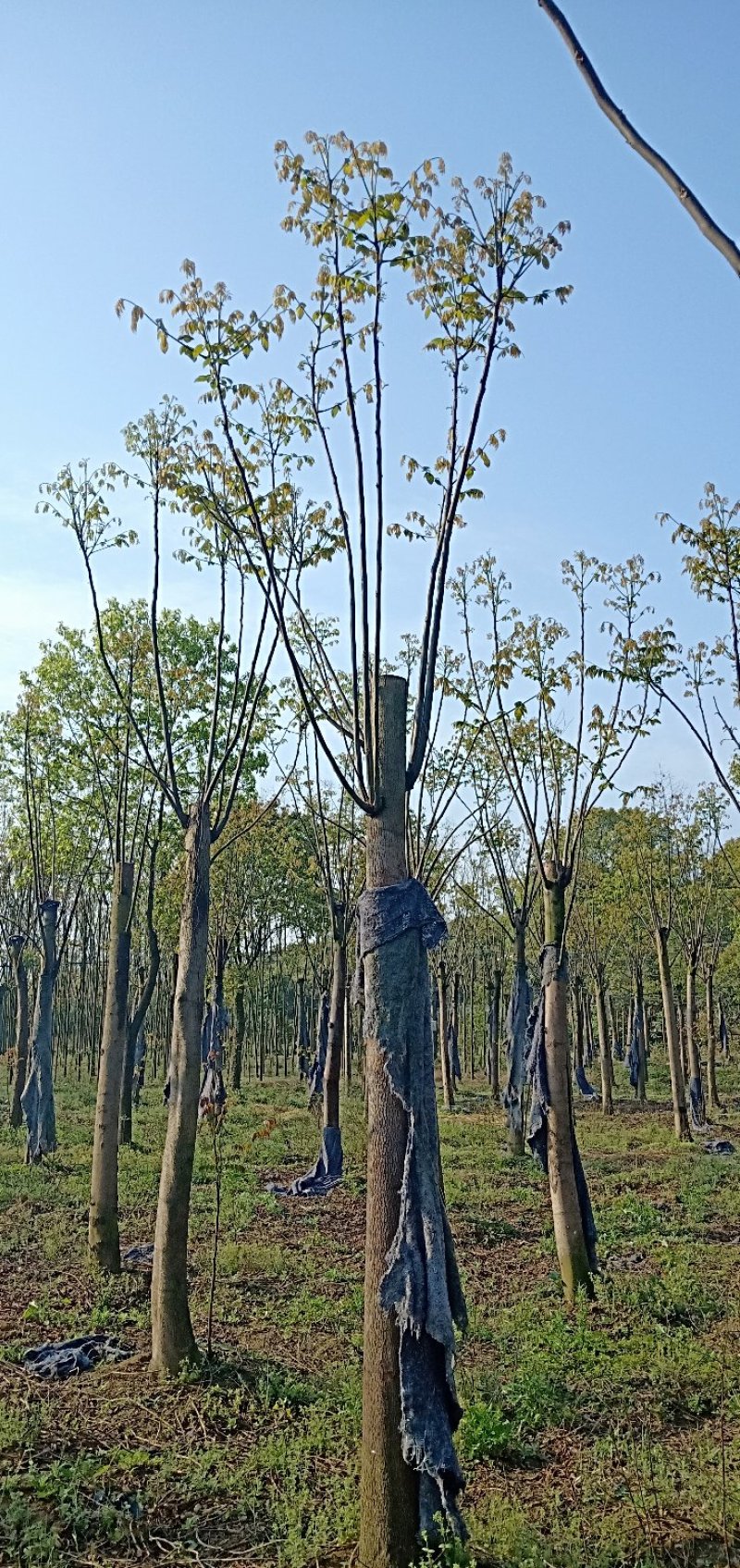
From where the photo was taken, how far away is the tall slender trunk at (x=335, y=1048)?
526 inches

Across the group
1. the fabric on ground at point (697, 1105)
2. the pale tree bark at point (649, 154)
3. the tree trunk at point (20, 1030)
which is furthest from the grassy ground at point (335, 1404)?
the fabric on ground at point (697, 1105)

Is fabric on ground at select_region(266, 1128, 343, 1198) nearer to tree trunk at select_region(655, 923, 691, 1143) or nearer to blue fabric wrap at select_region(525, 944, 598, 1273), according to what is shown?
blue fabric wrap at select_region(525, 944, 598, 1273)

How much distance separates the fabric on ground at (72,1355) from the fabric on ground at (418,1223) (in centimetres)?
323

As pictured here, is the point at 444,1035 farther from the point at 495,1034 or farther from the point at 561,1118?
the point at 561,1118

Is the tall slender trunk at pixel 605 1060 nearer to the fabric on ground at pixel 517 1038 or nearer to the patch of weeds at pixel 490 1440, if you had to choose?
the fabric on ground at pixel 517 1038

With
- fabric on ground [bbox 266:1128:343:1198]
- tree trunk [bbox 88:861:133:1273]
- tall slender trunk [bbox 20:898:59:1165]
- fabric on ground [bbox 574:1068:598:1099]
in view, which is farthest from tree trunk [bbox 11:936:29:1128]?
fabric on ground [bbox 574:1068:598:1099]

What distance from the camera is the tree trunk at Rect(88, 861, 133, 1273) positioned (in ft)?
27.8

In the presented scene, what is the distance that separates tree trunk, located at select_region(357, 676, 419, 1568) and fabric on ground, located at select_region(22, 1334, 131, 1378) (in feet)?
9.89

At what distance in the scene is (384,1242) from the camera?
4352mm

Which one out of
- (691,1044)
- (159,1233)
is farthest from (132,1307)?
(691,1044)

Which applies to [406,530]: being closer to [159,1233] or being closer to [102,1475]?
[159,1233]

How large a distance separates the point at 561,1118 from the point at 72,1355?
396cm

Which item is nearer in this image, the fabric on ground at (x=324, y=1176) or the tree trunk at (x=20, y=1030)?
the fabric on ground at (x=324, y=1176)

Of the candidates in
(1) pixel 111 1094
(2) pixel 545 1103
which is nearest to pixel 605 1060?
(2) pixel 545 1103
